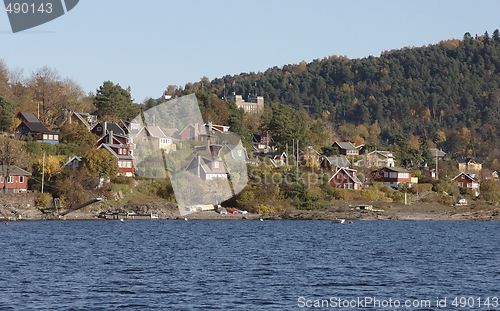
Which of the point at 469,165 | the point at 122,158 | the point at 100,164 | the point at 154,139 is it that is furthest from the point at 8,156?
the point at 469,165

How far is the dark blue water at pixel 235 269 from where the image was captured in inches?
1019

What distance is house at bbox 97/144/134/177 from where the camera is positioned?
78.8m

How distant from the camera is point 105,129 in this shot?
86875mm

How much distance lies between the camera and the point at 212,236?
176 feet

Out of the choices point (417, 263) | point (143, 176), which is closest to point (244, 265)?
point (417, 263)

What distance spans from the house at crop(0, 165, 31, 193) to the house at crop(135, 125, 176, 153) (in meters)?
19.4

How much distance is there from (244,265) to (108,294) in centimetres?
1031

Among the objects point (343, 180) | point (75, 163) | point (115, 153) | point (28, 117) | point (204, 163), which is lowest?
point (343, 180)

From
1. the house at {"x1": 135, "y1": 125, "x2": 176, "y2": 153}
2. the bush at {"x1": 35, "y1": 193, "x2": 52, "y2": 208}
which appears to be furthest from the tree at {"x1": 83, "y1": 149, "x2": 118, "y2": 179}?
the house at {"x1": 135, "y1": 125, "x2": 176, "y2": 153}

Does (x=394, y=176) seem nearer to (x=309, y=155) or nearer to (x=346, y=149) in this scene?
(x=309, y=155)

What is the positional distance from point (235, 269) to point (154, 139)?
5877cm

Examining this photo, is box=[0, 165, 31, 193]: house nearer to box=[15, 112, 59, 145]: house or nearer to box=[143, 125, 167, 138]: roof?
box=[15, 112, 59, 145]: house

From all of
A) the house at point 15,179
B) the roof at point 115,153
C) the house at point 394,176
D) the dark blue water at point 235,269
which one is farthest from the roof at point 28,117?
the house at point 394,176

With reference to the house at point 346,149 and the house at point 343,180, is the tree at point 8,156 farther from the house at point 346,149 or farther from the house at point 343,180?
the house at point 346,149
